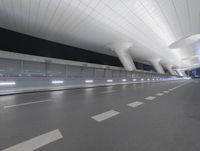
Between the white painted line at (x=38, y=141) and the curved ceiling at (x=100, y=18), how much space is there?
439 inches

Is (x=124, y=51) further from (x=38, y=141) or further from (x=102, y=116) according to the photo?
(x=38, y=141)

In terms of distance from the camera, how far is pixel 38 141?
1.70m

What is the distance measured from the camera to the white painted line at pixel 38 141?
152 centimetres

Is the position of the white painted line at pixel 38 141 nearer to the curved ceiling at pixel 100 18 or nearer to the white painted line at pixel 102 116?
the white painted line at pixel 102 116

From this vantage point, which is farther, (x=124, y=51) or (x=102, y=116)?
(x=124, y=51)

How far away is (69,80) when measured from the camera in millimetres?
11469

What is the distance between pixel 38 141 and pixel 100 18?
13.4 m

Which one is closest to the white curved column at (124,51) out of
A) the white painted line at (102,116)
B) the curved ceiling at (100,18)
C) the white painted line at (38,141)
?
the curved ceiling at (100,18)

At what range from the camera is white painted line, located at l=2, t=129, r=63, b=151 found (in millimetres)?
1518

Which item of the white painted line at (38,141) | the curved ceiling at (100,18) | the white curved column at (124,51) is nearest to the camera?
the white painted line at (38,141)

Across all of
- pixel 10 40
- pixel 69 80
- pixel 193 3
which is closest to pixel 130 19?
pixel 193 3

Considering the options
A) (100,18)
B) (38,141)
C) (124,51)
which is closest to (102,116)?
(38,141)

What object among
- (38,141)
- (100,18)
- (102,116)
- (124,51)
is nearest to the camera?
(38,141)

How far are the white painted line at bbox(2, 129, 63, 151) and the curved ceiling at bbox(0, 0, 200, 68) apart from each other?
36.5 ft
